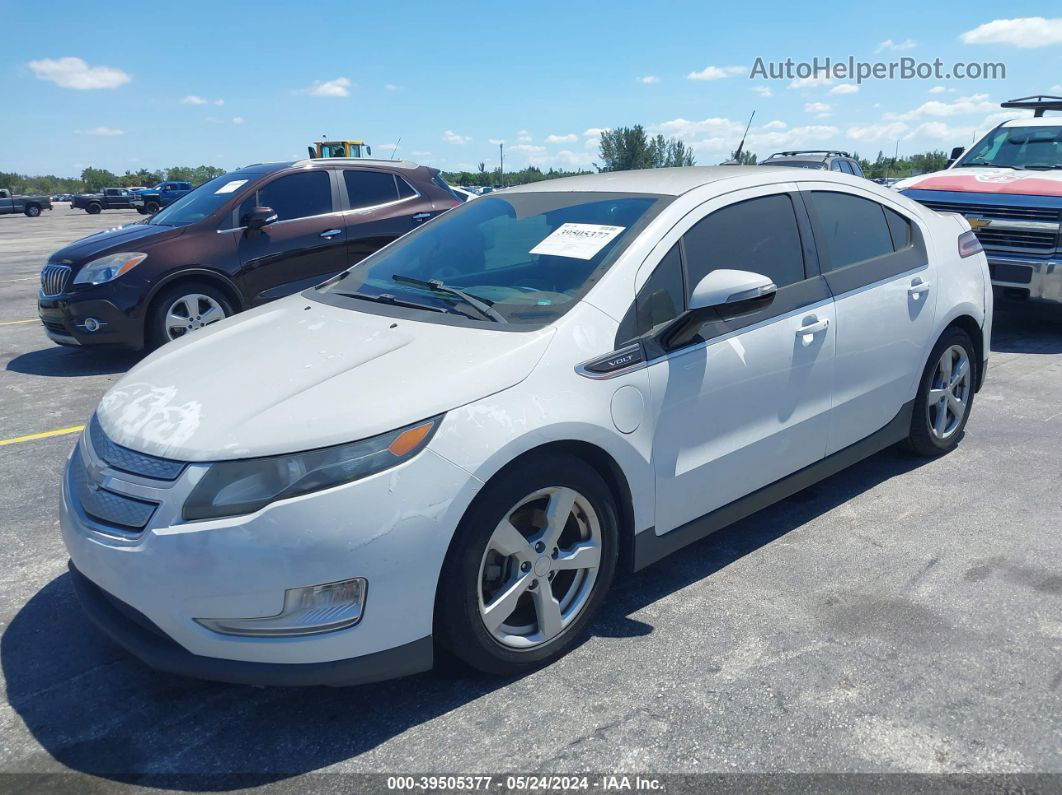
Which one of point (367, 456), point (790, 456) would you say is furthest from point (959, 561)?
point (367, 456)

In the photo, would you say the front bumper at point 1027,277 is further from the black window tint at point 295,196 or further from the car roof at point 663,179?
the black window tint at point 295,196

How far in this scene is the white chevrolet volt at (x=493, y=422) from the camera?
96.1 inches

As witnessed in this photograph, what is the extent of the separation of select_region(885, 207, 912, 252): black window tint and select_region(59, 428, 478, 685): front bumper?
2881 mm

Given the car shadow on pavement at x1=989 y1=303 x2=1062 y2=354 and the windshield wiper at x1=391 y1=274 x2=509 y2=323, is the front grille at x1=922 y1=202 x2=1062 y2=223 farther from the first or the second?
the windshield wiper at x1=391 y1=274 x2=509 y2=323

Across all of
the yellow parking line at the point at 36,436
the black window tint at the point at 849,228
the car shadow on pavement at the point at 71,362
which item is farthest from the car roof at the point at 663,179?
the car shadow on pavement at the point at 71,362

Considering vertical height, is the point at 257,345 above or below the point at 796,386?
above

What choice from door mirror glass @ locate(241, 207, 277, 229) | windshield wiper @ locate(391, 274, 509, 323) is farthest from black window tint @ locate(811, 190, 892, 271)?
door mirror glass @ locate(241, 207, 277, 229)

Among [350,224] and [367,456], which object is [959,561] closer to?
[367,456]

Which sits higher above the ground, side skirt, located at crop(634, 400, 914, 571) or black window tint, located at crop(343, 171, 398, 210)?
black window tint, located at crop(343, 171, 398, 210)

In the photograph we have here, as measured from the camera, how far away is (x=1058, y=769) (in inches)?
93.8

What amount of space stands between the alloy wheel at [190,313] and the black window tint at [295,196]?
0.87 metres

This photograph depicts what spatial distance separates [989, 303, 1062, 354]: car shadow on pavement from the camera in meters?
7.81

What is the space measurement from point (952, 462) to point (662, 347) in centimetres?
258

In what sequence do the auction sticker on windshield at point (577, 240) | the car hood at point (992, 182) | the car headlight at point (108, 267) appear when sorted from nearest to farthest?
the auction sticker on windshield at point (577, 240), the car headlight at point (108, 267), the car hood at point (992, 182)
